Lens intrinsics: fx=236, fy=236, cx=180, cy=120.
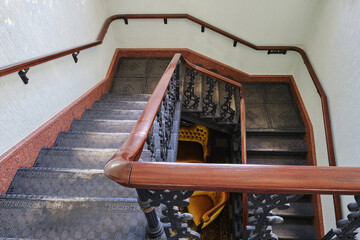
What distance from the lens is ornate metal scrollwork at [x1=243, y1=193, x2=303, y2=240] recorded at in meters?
0.95

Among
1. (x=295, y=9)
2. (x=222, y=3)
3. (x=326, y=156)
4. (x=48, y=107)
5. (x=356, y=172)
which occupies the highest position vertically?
(x=222, y=3)

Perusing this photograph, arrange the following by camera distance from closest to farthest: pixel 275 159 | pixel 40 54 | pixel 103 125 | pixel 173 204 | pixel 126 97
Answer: pixel 173 204
pixel 40 54
pixel 103 125
pixel 275 159
pixel 126 97

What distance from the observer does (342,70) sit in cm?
271

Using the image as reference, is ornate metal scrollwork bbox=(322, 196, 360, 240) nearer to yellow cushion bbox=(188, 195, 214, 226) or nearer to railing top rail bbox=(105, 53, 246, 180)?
railing top rail bbox=(105, 53, 246, 180)

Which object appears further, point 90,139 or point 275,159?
point 275,159

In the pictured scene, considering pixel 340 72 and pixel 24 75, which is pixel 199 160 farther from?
pixel 24 75

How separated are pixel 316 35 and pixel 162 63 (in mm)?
2711

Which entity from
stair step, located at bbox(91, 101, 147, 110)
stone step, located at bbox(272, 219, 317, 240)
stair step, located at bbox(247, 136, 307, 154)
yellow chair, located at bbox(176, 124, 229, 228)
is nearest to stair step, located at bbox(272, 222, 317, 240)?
stone step, located at bbox(272, 219, 317, 240)

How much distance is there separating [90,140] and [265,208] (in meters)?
2.18

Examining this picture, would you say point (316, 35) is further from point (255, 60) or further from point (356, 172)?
point (356, 172)

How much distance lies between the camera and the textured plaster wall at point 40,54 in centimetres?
207

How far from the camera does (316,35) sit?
342 centimetres

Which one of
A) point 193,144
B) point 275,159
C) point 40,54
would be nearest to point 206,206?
point 193,144

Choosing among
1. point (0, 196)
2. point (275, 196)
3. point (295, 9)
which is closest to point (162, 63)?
point (295, 9)
